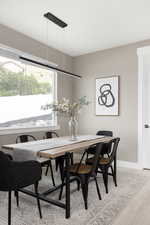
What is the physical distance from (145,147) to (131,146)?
0.30 m

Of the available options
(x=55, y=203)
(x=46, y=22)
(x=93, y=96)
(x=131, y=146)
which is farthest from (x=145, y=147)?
(x=46, y=22)

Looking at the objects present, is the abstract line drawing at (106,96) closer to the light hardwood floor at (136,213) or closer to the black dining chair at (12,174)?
the light hardwood floor at (136,213)

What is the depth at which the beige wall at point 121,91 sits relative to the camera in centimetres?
412

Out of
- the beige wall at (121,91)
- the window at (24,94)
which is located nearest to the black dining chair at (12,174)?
the window at (24,94)

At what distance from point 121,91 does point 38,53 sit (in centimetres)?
209

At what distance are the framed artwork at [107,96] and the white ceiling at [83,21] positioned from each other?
84 cm

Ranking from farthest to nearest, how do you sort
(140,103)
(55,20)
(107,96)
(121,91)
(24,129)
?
(107,96) < (121,91) < (140,103) < (24,129) < (55,20)

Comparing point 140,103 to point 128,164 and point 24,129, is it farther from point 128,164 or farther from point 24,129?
point 24,129

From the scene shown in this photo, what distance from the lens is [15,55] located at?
355 centimetres

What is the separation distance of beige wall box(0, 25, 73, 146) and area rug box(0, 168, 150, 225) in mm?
1320

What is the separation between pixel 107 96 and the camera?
14.7ft

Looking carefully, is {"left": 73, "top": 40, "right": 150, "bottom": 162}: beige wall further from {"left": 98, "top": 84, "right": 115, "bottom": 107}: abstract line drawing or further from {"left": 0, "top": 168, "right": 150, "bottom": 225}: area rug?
{"left": 0, "top": 168, "right": 150, "bottom": 225}: area rug

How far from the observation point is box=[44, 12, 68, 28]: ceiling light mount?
2.93 m

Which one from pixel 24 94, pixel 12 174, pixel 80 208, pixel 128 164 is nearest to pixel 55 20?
pixel 24 94
